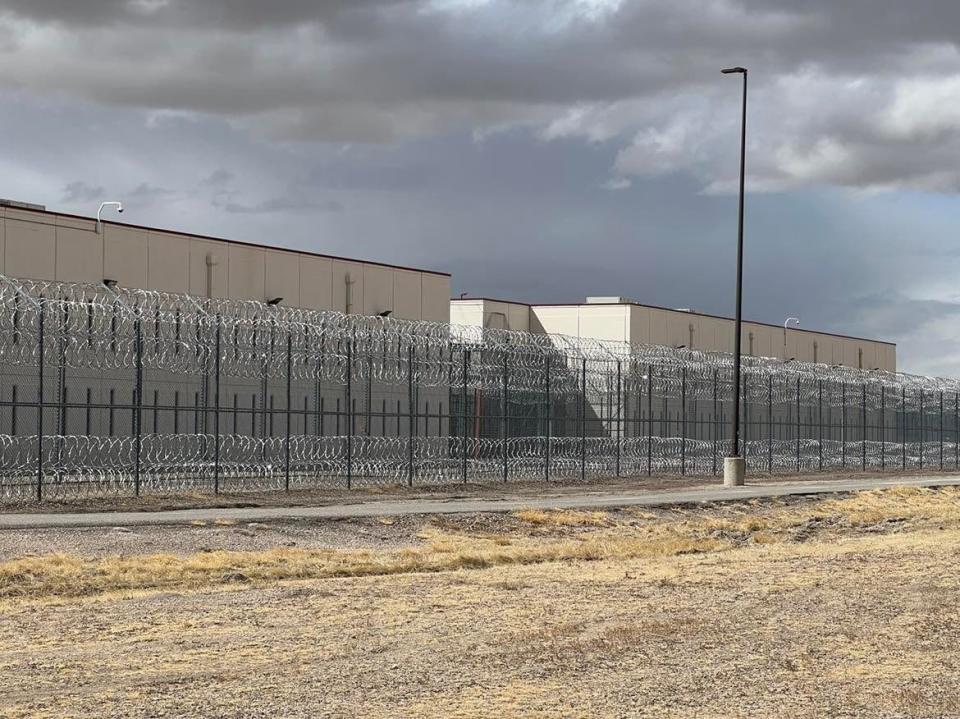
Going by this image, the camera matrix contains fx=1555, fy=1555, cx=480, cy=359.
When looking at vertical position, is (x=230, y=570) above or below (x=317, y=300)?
below

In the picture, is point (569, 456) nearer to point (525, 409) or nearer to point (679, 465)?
point (679, 465)

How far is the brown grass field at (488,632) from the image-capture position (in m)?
8.59

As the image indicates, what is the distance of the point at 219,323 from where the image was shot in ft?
76.8

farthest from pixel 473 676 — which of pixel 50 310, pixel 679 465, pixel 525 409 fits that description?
pixel 525 409

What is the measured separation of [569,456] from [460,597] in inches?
851

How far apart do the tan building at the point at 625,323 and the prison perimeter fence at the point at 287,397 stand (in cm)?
666

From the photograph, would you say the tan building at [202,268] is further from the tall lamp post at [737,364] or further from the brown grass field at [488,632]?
the brown grass field at [488,632]

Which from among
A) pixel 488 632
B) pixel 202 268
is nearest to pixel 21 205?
pixel 202 268

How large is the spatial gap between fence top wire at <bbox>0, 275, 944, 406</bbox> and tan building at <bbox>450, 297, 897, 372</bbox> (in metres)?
5.14

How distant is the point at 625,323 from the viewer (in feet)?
176

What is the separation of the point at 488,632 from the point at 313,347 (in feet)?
62.1

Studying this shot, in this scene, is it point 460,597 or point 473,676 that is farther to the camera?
point 460,597

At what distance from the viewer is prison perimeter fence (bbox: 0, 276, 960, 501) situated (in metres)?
23.5

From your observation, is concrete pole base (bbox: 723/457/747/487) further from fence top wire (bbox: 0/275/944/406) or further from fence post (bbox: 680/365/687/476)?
fence post (bbox: 680/365/687/476)
